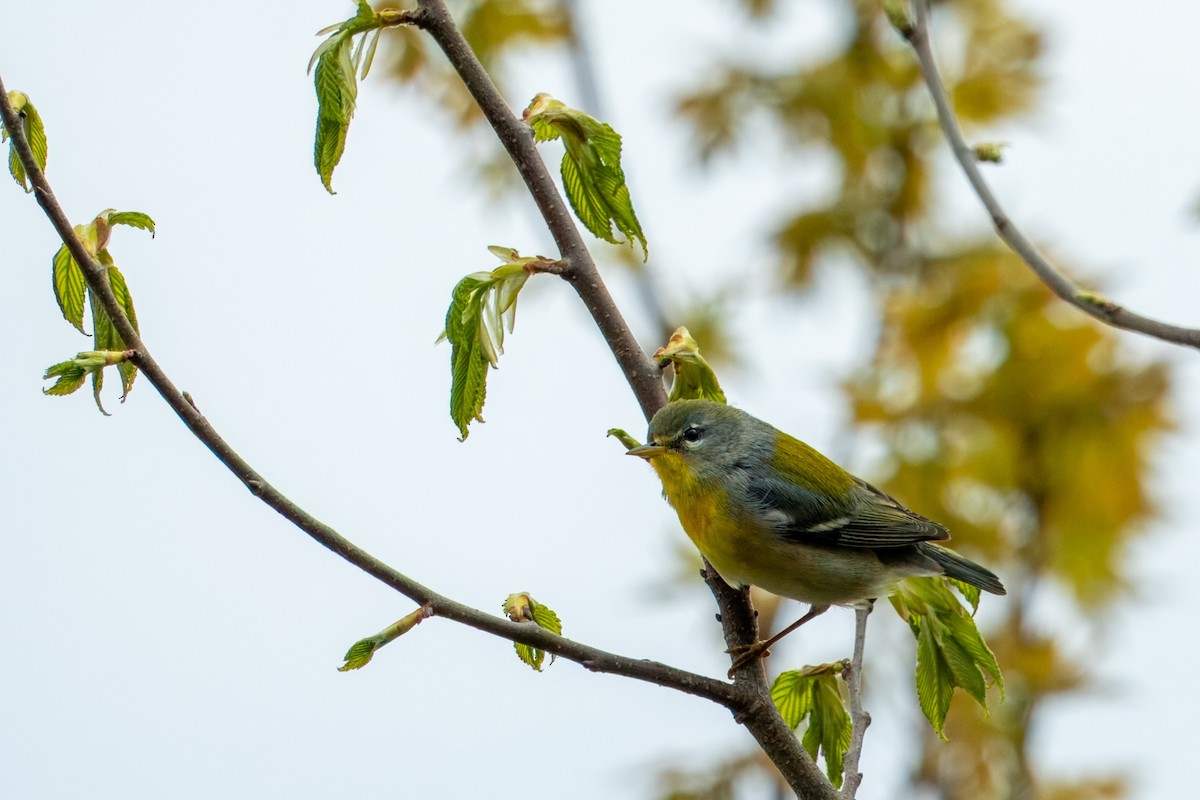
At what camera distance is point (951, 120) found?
6.89 feet

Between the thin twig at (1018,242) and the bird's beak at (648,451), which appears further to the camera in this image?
the bird's beak at (648,451)

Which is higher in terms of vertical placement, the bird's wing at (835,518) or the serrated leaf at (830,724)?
the bird's wing at (835,518)

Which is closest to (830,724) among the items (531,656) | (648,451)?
(531,656)

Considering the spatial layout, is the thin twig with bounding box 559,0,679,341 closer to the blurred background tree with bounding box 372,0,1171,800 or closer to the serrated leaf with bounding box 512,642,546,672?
the blurred background tree with bounding box 372,0,1171,800

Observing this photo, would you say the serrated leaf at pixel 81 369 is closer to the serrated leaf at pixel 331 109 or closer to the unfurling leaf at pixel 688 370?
the serrated leaf at pixel 331 109

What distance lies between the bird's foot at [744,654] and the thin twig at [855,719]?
18 cm

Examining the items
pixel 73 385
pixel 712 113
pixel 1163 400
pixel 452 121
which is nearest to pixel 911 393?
pixel 1163 400

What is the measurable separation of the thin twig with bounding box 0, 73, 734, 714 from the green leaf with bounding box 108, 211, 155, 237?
5.8 inches

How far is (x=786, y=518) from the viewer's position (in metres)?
3.53

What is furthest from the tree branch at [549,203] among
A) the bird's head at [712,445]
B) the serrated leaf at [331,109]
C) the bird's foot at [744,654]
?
the bird's head at [712,445]

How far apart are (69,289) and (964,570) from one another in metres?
2.52

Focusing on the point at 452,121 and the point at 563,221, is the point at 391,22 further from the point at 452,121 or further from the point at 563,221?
the point at 452,121

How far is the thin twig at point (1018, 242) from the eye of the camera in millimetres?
1854

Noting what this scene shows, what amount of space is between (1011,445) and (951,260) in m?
1.44
